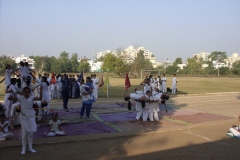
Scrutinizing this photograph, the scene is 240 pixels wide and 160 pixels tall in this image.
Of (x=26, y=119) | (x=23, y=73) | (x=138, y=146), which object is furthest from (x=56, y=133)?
(x=138, y=146)

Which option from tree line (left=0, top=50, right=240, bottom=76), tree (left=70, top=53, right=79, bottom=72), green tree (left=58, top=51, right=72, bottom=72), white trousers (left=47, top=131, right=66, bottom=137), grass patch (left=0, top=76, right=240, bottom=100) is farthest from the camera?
tree (left=70, top=53, right=79, bottom=72)

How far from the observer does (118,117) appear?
42.8ft

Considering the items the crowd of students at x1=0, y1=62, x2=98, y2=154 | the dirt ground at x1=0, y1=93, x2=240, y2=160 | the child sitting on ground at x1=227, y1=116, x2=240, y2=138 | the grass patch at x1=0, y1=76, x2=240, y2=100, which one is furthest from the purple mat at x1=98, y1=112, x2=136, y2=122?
the grass patch at x1=0, y1=76, x2=240, y2=100

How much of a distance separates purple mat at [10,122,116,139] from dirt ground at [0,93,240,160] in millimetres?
561

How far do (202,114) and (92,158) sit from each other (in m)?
8.83

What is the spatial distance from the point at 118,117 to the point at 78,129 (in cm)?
302

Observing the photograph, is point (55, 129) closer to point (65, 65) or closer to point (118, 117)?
point (118, 117)

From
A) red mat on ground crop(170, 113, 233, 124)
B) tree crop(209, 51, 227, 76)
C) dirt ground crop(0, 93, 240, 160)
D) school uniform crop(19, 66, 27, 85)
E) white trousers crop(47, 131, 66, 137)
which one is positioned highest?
tree crop(209, 51, 227, 76)

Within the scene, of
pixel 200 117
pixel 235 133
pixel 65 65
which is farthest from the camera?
pixel 65 65

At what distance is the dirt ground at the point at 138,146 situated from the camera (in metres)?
7.43

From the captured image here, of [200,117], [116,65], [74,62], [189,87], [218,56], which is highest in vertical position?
[218,56]

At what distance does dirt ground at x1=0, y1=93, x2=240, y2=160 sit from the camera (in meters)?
7.43

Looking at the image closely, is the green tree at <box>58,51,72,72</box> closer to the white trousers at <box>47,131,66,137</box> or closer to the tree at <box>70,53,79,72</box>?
the tree at <box>70,53,79,72</box>

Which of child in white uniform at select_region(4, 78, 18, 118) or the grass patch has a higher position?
child in white uniform at select_region(4, 78, 18, 118)
